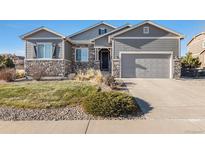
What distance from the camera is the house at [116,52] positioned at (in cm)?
2442

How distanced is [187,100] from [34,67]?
1682 cm

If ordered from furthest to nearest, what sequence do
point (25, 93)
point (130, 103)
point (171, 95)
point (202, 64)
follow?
point (202, 64) → point (171, 95) → point (25, 93) → point (130, 103)

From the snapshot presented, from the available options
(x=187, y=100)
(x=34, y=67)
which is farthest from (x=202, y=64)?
(x=187, y=100)

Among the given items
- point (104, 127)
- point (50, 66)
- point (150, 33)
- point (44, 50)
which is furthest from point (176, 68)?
point (104, 127)

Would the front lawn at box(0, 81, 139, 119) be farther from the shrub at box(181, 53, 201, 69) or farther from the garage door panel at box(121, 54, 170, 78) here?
the shrub at box(181, 53, 201, 69)

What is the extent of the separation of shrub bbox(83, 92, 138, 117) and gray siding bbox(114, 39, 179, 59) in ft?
44.6

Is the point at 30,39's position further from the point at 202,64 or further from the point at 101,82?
the point at 202,64

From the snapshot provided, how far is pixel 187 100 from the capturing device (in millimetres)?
13680

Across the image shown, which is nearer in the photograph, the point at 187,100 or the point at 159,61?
the point at 187,100

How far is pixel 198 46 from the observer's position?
40.4 m

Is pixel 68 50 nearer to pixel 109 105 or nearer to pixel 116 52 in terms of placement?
pixel 116 52

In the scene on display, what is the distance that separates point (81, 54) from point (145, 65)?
912 centimetres

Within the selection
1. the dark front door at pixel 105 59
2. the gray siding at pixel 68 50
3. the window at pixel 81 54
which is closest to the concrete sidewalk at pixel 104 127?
the gray siding at pixel 68 50

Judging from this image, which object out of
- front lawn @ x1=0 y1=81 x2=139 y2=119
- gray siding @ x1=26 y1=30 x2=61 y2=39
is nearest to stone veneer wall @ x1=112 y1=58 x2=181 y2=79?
gray siding @ x1=26 y1=30 x2=61 y2=39
